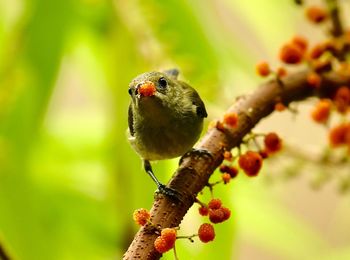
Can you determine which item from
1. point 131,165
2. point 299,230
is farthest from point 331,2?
point 299,230

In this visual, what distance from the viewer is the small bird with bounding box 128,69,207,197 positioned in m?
0.96

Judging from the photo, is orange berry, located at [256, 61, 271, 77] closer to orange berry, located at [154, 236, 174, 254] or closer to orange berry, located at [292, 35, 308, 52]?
orange berry, located at [292, 35, 308, 52]

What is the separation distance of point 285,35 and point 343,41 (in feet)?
2.41

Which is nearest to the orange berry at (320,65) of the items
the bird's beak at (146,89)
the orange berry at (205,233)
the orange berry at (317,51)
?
the orange berry at (317,51)

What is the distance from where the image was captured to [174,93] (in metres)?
1.02

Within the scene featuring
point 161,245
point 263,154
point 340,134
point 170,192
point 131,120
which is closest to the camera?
point 161,245

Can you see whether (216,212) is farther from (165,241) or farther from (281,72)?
(281,72)

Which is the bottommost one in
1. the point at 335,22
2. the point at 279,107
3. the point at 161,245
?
the point at 161,245

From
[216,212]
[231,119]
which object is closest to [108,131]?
[231,119]

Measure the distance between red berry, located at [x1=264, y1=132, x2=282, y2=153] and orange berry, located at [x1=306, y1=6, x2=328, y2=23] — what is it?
32 centimetres

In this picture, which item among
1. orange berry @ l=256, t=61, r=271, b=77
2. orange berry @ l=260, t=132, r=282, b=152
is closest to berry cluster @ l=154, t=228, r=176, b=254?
orange berry @ l=260, t=132, r=282, b=152

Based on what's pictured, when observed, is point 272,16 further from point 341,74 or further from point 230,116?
point 230,116

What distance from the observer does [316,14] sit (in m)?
1.17

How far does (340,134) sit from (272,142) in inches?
9.3
